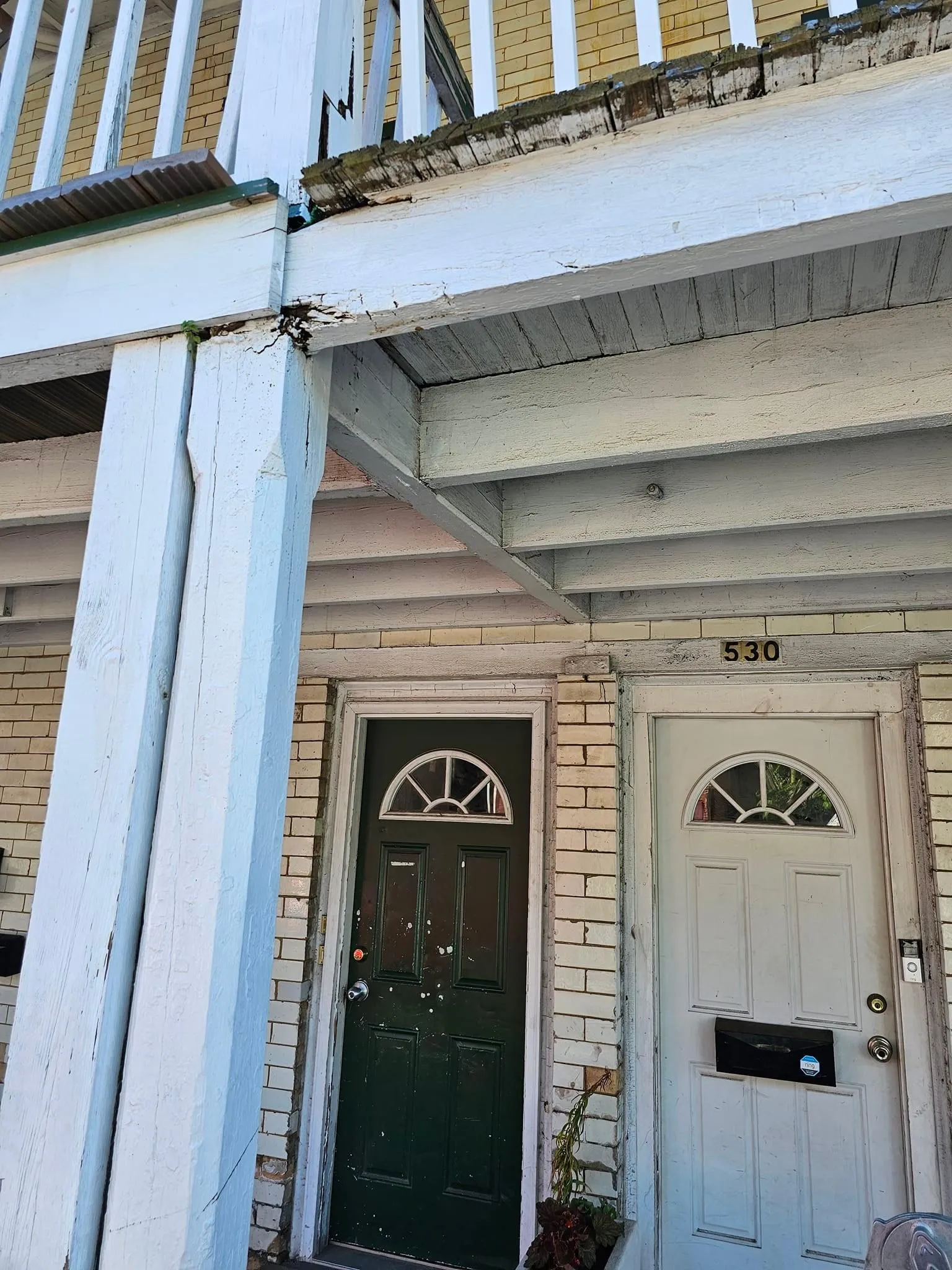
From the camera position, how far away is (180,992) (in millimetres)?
1110

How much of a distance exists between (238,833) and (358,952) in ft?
9.20

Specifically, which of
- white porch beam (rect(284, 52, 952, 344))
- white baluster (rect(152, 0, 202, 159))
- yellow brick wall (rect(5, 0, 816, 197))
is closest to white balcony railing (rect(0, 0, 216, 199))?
white baluster (rect(152, 0, 202, 159))

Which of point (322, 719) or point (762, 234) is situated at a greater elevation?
point (762, 234)

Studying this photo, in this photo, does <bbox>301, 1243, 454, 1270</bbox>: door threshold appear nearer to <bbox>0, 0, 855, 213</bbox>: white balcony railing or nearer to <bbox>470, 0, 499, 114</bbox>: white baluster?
<bbox>0, 0, 855, 213</bbox>: white balcony railing

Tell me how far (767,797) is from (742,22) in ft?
8.79

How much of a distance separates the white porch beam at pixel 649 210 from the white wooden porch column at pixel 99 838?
1.17ft

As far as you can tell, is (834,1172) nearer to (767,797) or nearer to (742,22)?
(767,797)

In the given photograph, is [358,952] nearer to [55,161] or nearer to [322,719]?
[322,719]

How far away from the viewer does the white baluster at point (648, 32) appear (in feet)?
4.29

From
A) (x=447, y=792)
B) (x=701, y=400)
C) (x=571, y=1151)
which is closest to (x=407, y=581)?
(x=447, y=792)

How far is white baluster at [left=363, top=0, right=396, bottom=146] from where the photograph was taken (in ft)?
5.63

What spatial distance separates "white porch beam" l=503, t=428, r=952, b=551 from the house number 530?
1113mm

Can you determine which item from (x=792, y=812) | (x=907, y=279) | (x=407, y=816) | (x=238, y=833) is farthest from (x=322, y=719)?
(x=907, y=279)

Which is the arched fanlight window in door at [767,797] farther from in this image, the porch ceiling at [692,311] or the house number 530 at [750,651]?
the porch ceiling at [692,311]
